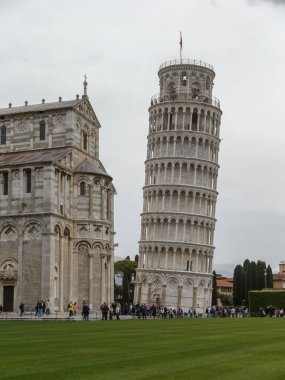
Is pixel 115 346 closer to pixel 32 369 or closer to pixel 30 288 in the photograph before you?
pixel 32 369

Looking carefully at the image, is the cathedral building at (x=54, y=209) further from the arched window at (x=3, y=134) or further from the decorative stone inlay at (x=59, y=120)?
the arched window at (x=3, y=134)

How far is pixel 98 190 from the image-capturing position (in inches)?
2625

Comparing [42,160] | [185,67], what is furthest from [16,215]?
[185,67]

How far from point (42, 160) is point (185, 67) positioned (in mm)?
50559

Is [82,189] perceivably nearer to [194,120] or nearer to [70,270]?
[70,270]

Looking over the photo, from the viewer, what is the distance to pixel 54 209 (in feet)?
200

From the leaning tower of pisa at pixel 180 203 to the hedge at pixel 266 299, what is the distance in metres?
21.6

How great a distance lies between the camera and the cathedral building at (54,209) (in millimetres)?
60438

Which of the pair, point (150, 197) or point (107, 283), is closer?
point (107, 283)

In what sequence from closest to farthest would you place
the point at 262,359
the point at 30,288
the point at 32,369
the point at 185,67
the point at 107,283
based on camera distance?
the point at 32,369 → the point at 262,359 → the point at 30,288 → the point at 107,283 → the point at 185,67

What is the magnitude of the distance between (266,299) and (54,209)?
28594 millimetres

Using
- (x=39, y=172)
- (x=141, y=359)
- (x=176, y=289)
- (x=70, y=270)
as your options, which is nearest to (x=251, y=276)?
(x=176, y=289)

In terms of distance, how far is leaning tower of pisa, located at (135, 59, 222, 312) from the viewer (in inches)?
3937

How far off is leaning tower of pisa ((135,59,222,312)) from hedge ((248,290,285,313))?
2155 centimetres
